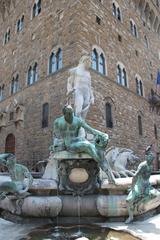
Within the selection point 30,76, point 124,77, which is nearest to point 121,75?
point 124,77

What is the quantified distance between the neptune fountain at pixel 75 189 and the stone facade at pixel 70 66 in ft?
22.9

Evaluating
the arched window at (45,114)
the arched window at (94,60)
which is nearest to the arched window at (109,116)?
the arched window at (94,60)

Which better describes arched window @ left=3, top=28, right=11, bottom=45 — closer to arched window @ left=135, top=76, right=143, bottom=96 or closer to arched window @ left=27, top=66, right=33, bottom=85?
arched window @ left=27, top=66, right=33, bottom=85

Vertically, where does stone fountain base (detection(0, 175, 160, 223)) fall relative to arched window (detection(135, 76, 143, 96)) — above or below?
below

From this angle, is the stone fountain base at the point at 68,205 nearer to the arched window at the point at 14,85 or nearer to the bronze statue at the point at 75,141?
the bronze statue at the point at 75,141

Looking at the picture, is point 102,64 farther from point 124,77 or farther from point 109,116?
point 109,116

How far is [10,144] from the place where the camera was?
530 inches

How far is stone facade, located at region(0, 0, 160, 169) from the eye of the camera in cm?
1120

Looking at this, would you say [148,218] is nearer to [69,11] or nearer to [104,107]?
[104,107]

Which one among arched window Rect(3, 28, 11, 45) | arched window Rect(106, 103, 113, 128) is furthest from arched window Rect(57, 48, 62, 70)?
arched window Rect(3, 28, 11, 45)

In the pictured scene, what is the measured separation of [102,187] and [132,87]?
12069 mm

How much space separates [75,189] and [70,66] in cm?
855

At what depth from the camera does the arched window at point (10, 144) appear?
13180 millimetres

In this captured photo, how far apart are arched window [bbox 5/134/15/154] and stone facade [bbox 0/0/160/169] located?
0.28 meters
